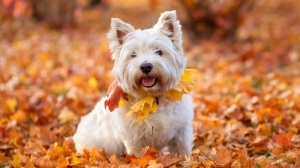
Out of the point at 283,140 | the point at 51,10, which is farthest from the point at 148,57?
the point at 51,10

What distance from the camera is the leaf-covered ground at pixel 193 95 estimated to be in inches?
181

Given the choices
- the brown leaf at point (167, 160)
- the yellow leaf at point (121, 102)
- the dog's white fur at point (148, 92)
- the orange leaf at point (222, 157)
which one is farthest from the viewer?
the yellow leaf at point (121, 102)

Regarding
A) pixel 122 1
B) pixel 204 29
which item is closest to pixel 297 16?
pixel 204 29

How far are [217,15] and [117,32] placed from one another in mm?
8079

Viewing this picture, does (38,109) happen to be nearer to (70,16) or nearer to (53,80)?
(53,80)

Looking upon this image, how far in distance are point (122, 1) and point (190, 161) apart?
18.8 m

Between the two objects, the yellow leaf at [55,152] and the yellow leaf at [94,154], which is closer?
the yellow leaf at [94,154]

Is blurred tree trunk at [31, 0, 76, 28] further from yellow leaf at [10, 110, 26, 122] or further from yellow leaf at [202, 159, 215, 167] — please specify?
yellow leaf at [202, 159, 215, 167]

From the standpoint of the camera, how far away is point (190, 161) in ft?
13.7

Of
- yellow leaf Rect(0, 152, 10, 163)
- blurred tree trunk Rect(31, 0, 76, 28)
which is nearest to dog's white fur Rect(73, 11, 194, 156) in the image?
yellow leaf Rect(0, 152, 10, 163)

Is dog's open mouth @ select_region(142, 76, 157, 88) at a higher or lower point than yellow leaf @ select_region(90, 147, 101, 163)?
higher

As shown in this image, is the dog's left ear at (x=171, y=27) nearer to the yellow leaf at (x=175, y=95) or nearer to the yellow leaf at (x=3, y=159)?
the yellow leaf at (x=175, y=95)

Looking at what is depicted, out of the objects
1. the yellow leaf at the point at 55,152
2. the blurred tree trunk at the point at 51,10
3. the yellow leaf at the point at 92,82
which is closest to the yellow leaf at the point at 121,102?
the yellow leaf at the point at 55,152

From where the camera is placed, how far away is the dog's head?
4.16 m
